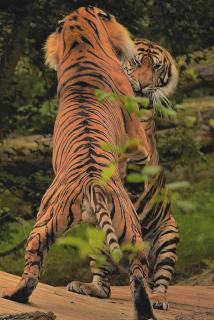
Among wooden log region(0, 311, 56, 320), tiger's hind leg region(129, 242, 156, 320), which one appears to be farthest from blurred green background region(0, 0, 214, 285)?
wooden log region(0, 311, 56, 320)

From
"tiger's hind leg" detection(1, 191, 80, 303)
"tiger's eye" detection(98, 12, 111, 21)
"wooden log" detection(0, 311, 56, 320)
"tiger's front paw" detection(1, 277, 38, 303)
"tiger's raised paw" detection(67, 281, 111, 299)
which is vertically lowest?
"tiger's raised paw" detection(67, 281, 111, 299)

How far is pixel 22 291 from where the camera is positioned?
617 cm

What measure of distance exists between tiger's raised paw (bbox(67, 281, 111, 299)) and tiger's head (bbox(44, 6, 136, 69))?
5.31 ft

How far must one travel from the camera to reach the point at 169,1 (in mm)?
11766

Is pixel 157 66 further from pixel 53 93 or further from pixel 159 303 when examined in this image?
pixel 53 93

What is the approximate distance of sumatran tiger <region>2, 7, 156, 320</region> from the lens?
6.00 metres

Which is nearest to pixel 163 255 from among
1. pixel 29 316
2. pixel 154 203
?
pixel 154 203

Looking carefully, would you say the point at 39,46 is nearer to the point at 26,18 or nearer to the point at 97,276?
the point at 26,18

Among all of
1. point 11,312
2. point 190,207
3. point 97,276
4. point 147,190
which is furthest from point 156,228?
point 190,207

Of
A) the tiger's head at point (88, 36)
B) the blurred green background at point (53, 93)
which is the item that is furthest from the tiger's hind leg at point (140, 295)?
the blurred green background at point (53, 93)

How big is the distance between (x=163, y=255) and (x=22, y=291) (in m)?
2.67

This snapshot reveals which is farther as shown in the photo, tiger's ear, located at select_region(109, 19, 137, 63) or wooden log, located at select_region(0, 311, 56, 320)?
tiger's ear, located at select_region(109, 19, 137, 63)

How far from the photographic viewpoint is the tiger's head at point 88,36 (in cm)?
755

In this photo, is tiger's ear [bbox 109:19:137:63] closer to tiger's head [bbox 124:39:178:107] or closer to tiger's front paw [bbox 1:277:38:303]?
tiger's head [bbox 124:39:178:107]
